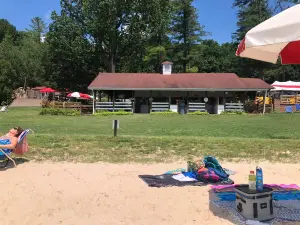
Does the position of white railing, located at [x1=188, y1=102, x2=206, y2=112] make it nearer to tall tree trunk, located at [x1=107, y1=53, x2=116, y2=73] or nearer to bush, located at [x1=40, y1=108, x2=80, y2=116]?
bush, located at [x1=40, y1=108, x2=80, y2=116]

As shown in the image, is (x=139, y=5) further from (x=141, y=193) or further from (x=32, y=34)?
(x=32, y=34)

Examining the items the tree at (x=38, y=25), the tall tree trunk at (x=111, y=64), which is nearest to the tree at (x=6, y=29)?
the tree at (x=38, y=25)

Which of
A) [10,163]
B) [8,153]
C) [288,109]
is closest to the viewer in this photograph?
[8,153]

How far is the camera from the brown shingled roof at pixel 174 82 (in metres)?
32.1

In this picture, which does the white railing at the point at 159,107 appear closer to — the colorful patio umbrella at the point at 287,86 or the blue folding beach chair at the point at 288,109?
the blue folding beach chair at the point at 288,109

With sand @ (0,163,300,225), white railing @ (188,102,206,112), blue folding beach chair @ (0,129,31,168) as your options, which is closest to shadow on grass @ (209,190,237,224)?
sand @ (0,163,300,225)

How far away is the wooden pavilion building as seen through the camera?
3209cm

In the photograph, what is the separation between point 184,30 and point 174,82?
73.5 feet

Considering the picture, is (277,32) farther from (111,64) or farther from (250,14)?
(250,14)

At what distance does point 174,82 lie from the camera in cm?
3366

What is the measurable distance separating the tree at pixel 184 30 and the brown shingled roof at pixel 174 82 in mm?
19329

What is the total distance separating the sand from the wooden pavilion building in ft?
80.8

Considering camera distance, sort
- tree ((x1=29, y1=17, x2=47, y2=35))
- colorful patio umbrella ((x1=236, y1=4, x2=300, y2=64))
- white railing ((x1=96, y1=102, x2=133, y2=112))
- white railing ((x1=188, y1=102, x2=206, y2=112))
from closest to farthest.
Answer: colorful patio umbrella ((x1=236, y1=4, x2=300, y2=64)), white railing ((x1=96, y1=102, x2=133, y2=112)), white railing ((x1=188, y1=102, x2=206, y2=112)), tree ((x1=29, y1=17, x2=47, y2=35))

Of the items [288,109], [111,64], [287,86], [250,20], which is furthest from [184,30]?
[288,109]
